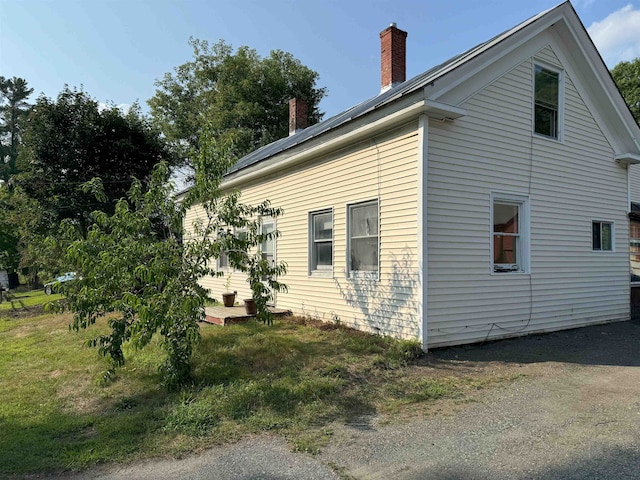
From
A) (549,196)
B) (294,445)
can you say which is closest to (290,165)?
(549,196)

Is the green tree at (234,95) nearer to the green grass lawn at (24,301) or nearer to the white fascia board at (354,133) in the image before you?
the green grass lawn at (24,301)

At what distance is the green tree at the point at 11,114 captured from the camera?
1736 inches

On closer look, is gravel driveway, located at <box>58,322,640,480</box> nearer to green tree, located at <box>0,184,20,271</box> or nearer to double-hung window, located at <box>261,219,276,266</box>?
double-hung window, located at <box>261,219,276,266</box>

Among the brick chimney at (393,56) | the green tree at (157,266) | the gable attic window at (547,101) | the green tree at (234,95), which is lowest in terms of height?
the green tree at (157,266)

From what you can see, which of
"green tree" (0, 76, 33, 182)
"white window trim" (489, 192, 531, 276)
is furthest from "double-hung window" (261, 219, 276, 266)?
"green tree" (0, 76, 33, 182)

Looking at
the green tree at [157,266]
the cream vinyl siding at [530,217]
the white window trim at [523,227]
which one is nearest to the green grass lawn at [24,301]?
the green tree at [157,266]

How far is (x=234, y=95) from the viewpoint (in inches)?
1123

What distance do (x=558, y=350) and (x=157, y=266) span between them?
643 centimetres

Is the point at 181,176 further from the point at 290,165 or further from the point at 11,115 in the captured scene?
the point at 11,115

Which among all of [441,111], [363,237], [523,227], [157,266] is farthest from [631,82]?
[157,266]

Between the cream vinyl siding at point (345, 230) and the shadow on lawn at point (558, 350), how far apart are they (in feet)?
2.53

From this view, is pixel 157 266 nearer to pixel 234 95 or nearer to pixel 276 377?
pixel 276 377

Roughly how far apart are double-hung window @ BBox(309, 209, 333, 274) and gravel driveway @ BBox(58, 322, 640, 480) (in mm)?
4595

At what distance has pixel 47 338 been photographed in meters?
9.23
